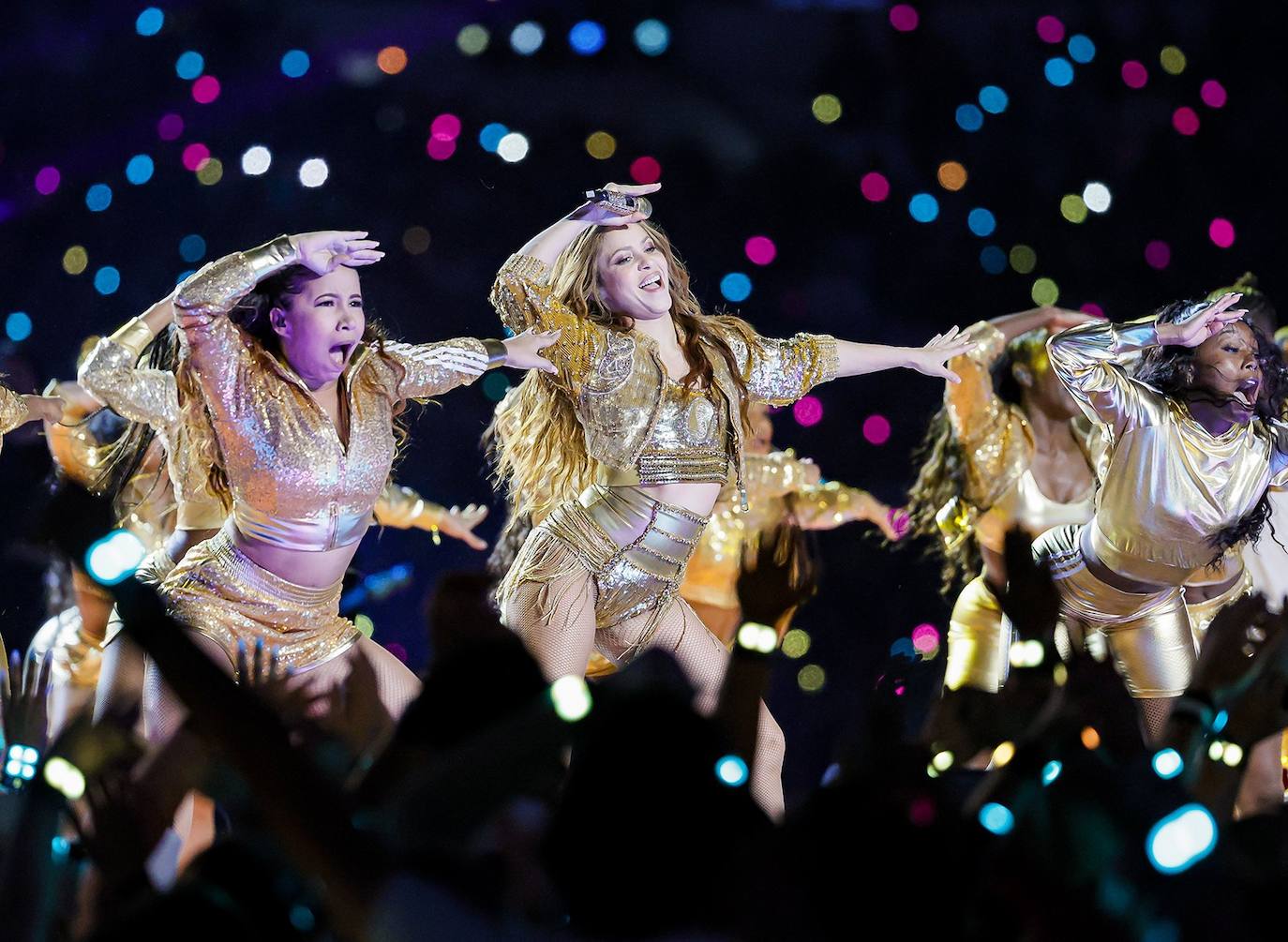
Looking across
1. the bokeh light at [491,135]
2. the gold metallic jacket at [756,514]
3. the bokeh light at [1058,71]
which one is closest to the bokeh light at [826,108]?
the bokeh light at [1058,71]

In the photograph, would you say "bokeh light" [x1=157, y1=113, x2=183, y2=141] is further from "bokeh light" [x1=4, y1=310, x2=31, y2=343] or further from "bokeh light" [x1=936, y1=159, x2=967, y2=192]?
"bokeh light" [x1=936, y1=159, x2=967, y2=192]

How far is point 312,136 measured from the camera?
4930mm

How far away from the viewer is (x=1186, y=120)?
5676 mm

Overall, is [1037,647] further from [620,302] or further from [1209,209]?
[1209,209]

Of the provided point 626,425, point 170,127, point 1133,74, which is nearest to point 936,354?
point 626,425

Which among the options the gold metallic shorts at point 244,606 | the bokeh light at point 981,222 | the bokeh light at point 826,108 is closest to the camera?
the gold metallic shorts at point 244,606

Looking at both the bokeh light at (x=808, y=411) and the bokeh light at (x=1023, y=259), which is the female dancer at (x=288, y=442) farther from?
the bokeh light at (x=1023, y=259)

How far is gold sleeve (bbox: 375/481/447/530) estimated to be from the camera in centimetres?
464

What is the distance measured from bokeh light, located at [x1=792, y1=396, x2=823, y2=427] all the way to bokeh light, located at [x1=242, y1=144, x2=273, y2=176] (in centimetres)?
210

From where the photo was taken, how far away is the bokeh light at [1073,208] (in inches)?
216

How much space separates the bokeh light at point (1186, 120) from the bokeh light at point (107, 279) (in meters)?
4.05

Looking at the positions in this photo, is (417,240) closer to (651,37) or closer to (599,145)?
(599,145)

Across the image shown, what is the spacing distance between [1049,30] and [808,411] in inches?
69.2

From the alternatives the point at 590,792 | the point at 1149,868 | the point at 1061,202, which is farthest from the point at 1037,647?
the point at 1061,202
